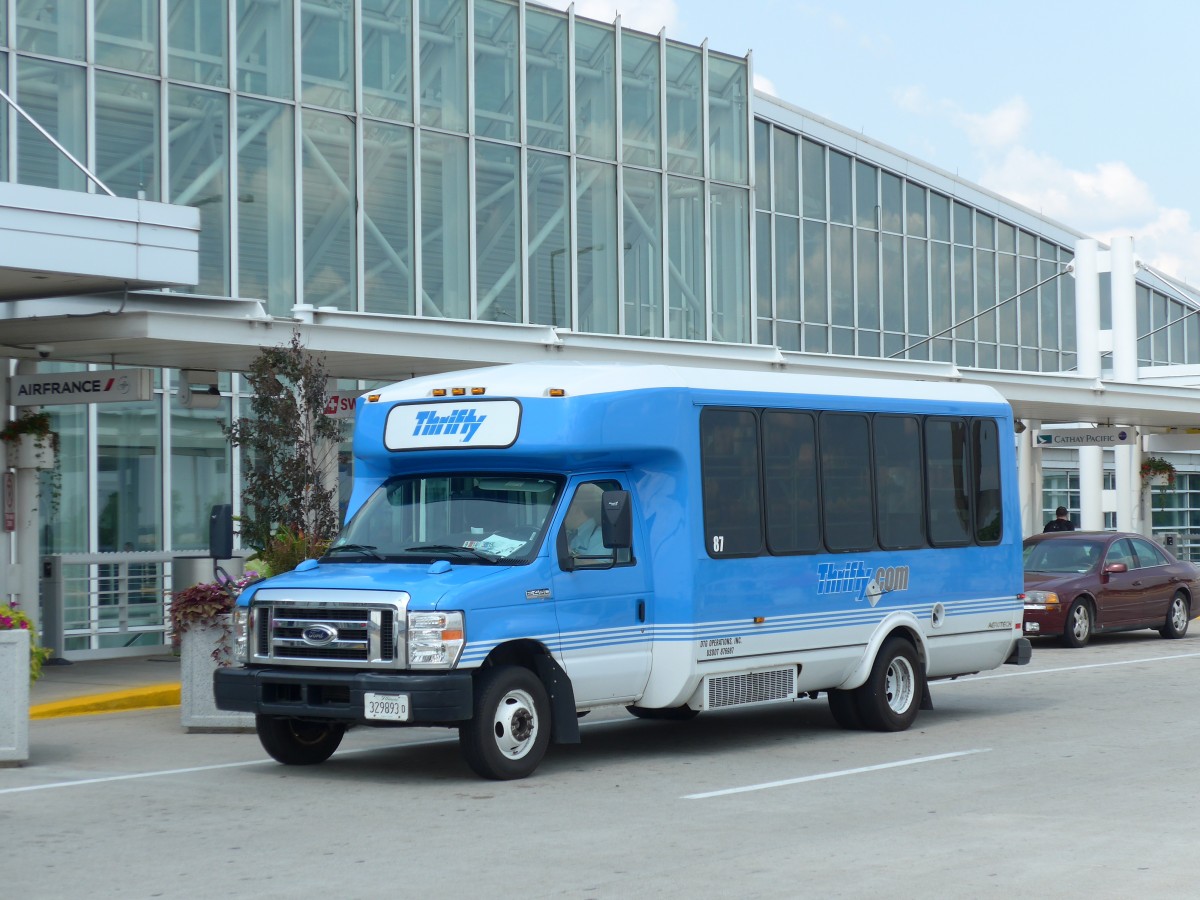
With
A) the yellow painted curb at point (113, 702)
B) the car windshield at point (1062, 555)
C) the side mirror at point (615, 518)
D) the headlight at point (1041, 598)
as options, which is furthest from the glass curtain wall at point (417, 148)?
the side mirror at point (615, 518)

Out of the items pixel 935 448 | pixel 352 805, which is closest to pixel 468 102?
pixel 935 448

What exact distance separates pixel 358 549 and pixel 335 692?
3.96 feet

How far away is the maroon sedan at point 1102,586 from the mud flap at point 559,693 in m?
12.0

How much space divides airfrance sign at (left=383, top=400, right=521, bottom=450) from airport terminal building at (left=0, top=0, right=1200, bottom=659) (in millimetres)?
4485

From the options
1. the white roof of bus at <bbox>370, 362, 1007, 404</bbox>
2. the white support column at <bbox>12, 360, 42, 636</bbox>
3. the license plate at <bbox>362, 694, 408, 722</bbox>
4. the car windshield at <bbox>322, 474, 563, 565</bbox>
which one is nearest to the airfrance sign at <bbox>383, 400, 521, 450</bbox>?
the white roof of bus at <bbox>370, 362, 1007, 404</bbox>

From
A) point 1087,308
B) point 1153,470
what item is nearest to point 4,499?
point 1087,308

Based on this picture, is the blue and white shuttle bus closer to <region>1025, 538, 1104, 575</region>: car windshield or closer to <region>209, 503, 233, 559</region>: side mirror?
<region>209, 503, 233, 559</region>: side mirror

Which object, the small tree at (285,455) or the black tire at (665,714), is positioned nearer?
the black tire at (665,714)

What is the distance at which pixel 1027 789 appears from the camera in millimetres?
10688

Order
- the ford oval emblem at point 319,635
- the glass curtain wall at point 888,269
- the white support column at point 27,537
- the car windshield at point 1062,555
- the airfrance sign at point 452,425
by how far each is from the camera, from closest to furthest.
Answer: the ford oval emblem at point 319,635, the airfrance sign at point 452,425, the white support column at point 27,537, the car windshield at point 1062,555, the glass curtain wall at point 888,269

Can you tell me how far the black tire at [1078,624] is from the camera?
875 inches

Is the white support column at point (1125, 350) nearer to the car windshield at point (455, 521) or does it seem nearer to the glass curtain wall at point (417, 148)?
the glass curtain wall at point (417, 148)

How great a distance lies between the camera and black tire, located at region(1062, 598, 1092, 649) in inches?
875

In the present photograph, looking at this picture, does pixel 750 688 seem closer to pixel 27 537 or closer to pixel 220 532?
pixel 220 532
